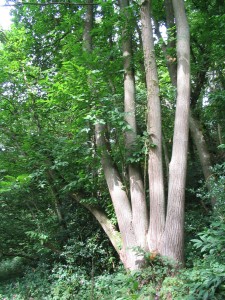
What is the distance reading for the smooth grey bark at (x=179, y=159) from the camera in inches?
176

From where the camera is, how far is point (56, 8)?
333 inches

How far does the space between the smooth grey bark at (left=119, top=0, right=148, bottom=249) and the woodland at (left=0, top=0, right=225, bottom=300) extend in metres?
0.02

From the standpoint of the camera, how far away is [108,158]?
592cm

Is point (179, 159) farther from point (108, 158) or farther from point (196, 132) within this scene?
point (196, 132)

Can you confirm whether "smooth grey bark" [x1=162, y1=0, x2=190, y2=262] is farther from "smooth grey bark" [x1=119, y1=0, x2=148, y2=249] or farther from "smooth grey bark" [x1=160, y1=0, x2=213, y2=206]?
"smooth grey bark" [x1=160, y1=0, x2=213, y2=206]

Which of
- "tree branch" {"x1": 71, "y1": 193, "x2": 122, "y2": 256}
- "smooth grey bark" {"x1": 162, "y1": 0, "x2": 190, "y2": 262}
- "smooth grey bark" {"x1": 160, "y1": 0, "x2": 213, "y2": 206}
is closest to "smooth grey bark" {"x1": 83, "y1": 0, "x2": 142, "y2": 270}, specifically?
"tree branch" {"x1": 71, "y1": 193, "x2": 122, "y2": 256}

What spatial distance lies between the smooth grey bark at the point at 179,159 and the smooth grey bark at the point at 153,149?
0.74 feet

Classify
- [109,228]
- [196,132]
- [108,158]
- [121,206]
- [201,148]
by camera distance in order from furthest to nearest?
[196,132] < [201,148] < [109,228] < [108,158] < [121,206]

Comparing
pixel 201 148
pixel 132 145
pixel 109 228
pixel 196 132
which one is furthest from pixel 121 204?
pixel 196 132

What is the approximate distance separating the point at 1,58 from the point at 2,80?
545 millimetres

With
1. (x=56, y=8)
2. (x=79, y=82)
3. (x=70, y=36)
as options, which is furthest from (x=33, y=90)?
(x=56, y=8)

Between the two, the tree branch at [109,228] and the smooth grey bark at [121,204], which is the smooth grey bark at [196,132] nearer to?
the smooth grey bark at [121,204]

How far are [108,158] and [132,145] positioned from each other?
0.74 meters

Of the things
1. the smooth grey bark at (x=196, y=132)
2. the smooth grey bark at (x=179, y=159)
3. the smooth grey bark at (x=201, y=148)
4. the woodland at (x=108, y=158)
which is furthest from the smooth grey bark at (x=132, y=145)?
the smooth grey bark at (x=201, y=148)
